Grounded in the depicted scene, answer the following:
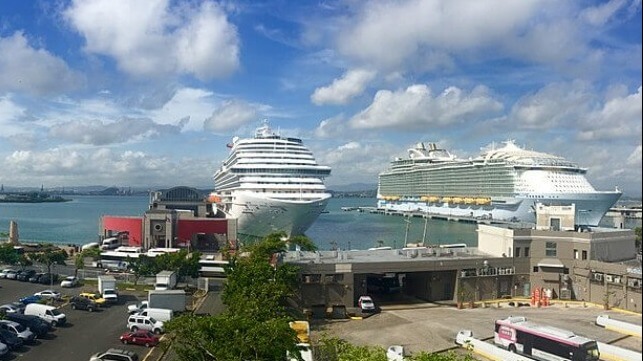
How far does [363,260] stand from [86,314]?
12.0 m

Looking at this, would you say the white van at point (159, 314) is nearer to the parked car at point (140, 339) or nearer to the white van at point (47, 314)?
the parked car at point (140, 339)

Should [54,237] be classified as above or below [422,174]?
below

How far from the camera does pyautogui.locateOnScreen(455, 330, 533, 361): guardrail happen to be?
17013 mm

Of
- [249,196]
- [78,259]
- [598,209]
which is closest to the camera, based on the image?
[78,259]

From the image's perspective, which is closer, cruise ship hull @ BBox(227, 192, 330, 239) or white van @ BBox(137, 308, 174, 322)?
white van @ BBox(137, 308, 174, 322)

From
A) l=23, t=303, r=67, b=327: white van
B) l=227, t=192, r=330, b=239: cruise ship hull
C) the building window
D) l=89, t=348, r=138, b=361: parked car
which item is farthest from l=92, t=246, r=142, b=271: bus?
the building window

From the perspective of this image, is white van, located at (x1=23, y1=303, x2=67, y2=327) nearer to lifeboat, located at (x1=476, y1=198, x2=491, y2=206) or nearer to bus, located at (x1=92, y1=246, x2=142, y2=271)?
bus, located at (x1=92, y1=246, x2=142, y2=271)

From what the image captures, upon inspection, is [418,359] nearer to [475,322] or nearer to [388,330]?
[388,330]

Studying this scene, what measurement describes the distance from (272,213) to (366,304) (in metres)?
25.9

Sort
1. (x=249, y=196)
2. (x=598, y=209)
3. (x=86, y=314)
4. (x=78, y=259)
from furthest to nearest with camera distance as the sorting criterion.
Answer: (x=598, y=209)
(x=249, y=196)
(x=78, y=259)
(x=86, y=314)

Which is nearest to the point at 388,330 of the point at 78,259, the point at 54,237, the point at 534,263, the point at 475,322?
the point at 475,322

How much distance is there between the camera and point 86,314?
23594mm

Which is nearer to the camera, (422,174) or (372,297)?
(372,297)

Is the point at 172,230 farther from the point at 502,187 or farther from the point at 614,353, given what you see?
the point at 502,187
